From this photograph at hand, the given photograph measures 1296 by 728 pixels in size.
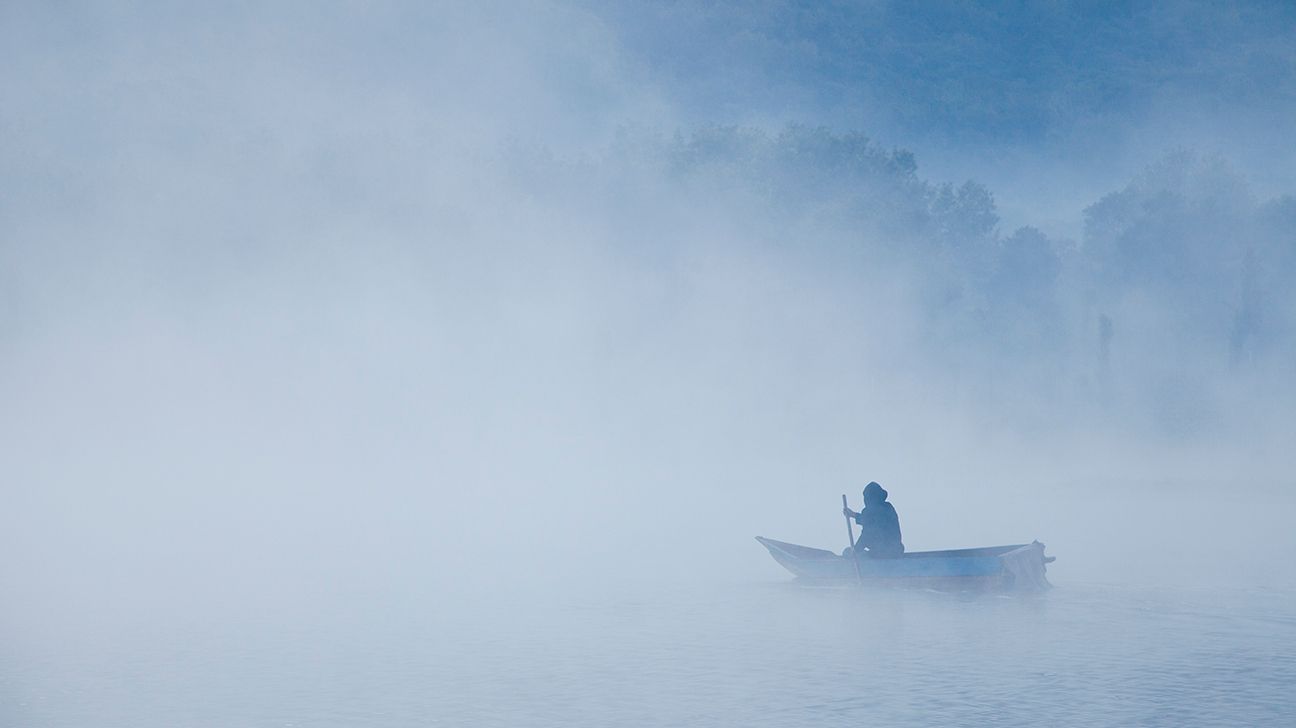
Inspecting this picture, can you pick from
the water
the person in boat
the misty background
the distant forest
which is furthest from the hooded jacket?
the distant forest

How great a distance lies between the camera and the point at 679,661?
2477 cm

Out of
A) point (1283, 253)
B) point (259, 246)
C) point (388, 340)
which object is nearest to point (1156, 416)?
point (1283, 253)

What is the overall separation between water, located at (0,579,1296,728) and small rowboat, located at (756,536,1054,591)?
36cm

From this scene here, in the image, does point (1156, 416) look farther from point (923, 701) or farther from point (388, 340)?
point (923, 701)

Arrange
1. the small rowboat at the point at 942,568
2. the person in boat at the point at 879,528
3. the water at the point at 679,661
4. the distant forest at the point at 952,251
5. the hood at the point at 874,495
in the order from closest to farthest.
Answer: the water at the point at 679,661, the small rowboat at the point at 942,568, the hood at the point at 874,495, the person in boat at the point at 879,528, the distant forest at the point at 952,251

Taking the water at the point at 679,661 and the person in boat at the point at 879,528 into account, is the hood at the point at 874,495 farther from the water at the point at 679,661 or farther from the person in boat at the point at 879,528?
the water at the point at 679,661

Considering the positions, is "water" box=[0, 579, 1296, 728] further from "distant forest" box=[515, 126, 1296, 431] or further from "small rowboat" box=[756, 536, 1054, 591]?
"distant forest" box=[515, 126, 1296, 431]

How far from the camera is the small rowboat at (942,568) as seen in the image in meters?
30.3

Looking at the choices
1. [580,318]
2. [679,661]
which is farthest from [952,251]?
[679,661]

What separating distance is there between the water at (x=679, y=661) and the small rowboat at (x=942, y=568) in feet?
1.17

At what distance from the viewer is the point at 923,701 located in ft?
69.5

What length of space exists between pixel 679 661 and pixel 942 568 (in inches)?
317

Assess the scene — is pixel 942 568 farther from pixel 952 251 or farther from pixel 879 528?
pixel 952 251

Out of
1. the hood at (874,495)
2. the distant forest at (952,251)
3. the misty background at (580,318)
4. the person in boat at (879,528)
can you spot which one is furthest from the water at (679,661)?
the distant forest at (952,251)
